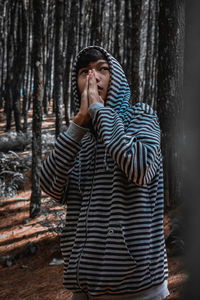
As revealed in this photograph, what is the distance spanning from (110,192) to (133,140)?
0.82 ft

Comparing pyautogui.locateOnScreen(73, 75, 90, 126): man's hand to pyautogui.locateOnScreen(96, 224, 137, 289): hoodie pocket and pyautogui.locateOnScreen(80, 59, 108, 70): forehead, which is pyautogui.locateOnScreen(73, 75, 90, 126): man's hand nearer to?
pyautogui.locateOnScreen(80, 59, 108, 70): forehead

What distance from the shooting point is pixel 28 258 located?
6.44 metres

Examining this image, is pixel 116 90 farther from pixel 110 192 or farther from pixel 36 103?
pixel 36 103

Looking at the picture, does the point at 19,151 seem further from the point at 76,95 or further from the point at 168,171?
the point at 76,95

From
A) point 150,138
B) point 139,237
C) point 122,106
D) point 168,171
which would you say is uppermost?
point 122,106

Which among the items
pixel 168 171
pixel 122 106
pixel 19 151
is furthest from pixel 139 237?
pixel 19 151

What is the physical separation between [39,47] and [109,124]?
23.6 feet

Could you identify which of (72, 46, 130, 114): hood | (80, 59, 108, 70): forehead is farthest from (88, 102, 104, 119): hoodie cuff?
(80, 59, 108, 70): forehead

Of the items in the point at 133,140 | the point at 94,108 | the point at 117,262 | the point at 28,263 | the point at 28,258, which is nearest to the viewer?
the point at 117,262

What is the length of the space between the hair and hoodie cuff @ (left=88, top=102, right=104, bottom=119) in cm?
30

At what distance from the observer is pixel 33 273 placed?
223 inches

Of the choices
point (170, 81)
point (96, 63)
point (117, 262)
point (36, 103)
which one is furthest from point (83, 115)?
point (36, 103)

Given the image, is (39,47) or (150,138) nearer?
(150,138)

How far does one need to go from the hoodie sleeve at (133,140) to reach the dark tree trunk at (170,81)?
3.64m
